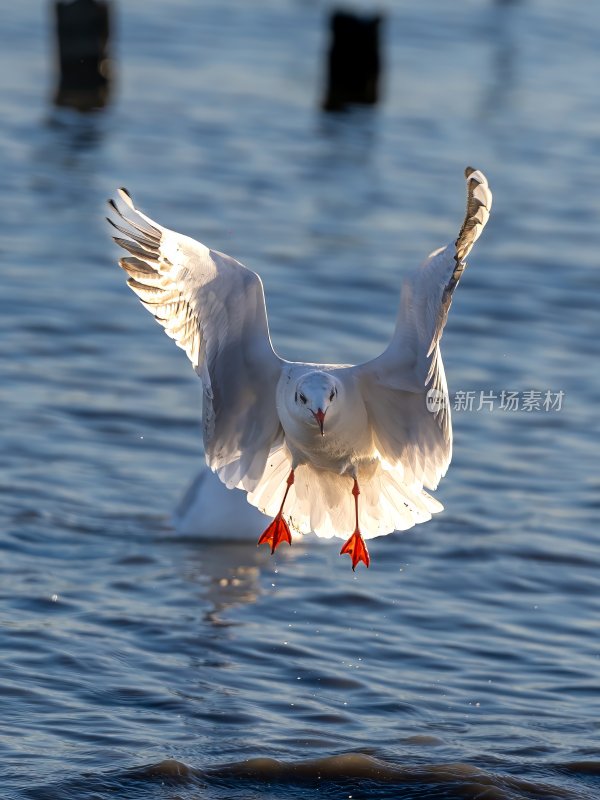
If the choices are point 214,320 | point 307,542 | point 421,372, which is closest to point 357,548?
point 421,372

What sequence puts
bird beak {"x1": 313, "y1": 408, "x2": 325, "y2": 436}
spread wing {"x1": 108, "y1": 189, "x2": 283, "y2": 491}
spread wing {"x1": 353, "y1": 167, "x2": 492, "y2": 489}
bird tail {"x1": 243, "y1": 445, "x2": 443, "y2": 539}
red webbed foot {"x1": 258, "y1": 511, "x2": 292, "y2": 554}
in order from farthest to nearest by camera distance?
1. bird tail {"x1": 243, "y1": 445, "x2": 443, "y2": 539}
2. red webbed foot {"x1": 258, "y1": 511, "x2": 292, "y2": 554}
3. spread wing {"x1": 108, "y1": 189, "x2": 283, "y2": 491}
4. bird beak {"x1": 313, "y1": 408, "x2": 325, "y2": 436}
5. spread wing {"x1": 353, "y1": 167, "x2": 492, "y2": 489}

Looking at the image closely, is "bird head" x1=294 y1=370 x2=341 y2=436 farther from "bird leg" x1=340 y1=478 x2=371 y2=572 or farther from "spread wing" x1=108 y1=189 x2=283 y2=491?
"bird leg" x1=340 y1=478 x2=371 y2=572

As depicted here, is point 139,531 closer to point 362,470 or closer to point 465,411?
point 362,470

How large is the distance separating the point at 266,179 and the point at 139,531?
725 centimetres

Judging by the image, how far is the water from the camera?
643cm

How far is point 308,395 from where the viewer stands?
6281mm

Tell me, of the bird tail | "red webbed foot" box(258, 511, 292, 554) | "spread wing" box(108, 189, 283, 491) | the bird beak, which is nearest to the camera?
the bird beak

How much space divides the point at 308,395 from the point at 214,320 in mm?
569

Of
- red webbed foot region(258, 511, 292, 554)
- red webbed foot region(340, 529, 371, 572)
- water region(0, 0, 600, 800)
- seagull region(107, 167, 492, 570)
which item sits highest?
seagull region(107, 167, 492, 570)

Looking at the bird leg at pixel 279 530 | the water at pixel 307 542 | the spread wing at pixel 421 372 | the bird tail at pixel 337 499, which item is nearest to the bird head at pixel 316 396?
the spread wing at pixel 421 372

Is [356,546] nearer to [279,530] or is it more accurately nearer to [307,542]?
[279,530]

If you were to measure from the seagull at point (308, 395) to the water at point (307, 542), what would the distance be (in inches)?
28.5

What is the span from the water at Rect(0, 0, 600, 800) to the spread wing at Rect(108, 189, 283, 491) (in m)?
1.03

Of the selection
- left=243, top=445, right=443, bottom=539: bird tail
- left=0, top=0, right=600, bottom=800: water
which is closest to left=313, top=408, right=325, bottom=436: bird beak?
left=243, top=445, right=443, bottom=539: bird tail
